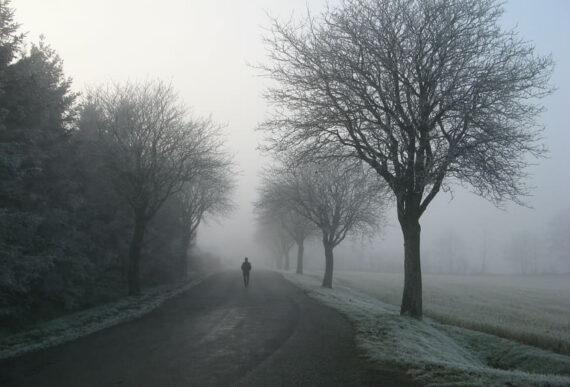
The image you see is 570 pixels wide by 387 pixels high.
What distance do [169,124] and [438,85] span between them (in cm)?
1651

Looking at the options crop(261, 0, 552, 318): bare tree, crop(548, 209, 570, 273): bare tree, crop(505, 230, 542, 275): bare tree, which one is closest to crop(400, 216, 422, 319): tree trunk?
crop(261, 0, 552, 318): bare tree

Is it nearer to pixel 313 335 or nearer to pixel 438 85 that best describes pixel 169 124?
pixel 438 85

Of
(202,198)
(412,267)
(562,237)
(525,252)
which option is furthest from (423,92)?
(525,252)

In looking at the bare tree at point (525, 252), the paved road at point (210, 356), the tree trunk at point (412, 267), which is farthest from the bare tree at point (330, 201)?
the bare tree at point (525, 252)

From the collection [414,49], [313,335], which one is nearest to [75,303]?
[313,335]

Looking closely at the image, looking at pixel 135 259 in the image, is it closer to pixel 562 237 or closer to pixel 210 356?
pixel 210 356

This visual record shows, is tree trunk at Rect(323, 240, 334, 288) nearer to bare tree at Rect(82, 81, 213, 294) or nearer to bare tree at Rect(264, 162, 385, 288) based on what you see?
bare tree at Rect(264, 162, 385, 288)

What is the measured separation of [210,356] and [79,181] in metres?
17.0

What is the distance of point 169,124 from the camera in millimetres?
25547

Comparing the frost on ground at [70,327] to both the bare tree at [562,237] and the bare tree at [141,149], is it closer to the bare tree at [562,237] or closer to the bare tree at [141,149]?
the bare tree at [141,149]

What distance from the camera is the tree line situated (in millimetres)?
15523

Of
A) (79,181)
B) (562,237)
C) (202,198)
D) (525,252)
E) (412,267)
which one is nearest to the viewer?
(412,267)

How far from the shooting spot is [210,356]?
9445 millimetres

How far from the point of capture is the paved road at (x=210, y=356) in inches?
308
